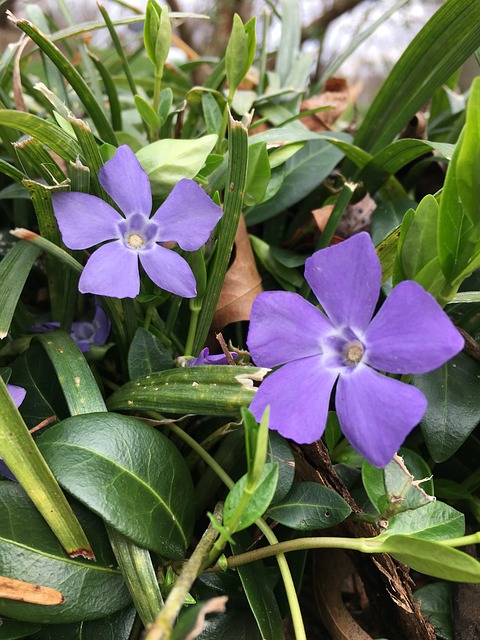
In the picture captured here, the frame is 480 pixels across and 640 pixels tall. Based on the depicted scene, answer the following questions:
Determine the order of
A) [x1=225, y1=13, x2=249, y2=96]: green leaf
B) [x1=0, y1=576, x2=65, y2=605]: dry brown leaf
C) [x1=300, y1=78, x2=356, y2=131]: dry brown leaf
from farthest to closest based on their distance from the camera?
[x1=300, y1=78, x2=356, y2=131]: dry brown leaf, [x1=225, y1=13, x2=249, y2=96]: green leaf, [x1=0, y1=576, x2=65, y2=605]: dry brown leaf

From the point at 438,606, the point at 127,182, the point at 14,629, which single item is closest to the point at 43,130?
the point at 127,182

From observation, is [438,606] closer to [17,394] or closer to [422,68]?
[17,394]

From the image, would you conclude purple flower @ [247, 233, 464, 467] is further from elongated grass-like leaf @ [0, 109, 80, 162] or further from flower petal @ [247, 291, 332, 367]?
elongated grass-like leaf @ [0, 109, 80, 162]

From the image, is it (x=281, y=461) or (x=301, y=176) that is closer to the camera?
(x=281, y=461)

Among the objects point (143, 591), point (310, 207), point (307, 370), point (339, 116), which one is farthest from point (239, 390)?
point (339, 116)

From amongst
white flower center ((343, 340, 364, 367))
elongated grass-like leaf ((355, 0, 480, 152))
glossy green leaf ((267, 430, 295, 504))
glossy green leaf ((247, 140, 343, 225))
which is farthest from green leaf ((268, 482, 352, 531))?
elongated grass-like leaf ((355, 0, 480, 152))

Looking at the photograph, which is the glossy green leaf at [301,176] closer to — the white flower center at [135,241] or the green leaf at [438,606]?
A: the white flower center at [135,241]
